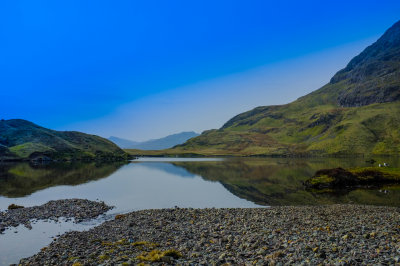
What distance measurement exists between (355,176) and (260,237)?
5416cm

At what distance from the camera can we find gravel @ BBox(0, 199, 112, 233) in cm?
3312

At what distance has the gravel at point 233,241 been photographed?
16.1m

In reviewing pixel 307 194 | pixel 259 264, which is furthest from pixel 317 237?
pixel 307 194

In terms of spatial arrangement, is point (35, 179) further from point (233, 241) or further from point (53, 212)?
point (233, 241)

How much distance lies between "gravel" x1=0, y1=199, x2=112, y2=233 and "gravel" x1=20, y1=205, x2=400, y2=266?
296 inches

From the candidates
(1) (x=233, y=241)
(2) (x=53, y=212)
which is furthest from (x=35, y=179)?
(1) (x=233, y=241)

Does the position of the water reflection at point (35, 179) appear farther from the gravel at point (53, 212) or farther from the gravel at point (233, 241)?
the gravel at point (233, 241)

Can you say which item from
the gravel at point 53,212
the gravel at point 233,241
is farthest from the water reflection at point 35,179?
the gravel at point 233,241

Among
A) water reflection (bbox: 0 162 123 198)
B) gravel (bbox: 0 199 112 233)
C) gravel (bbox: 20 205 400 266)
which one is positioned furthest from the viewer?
water reflection (bbox: 0 162 123 198)

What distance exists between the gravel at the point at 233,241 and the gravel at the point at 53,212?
24.7ft

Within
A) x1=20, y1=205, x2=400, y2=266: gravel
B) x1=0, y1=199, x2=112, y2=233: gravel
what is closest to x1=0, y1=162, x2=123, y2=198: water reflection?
x1=0, y1=199, x2=112, y2=233: gravel

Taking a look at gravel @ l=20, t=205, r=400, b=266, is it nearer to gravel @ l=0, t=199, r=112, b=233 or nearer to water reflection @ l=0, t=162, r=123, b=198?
gravel @ l=0, t=199, r=112, b=233

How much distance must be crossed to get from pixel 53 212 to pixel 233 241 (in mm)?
28341

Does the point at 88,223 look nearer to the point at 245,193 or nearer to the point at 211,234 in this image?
the point at 211,234
